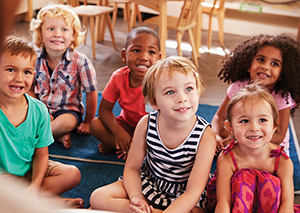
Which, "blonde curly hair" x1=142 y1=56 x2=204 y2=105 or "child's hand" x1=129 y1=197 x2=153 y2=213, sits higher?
"blonde curly hair" x1=142 y1=56 x2=204 y2=105

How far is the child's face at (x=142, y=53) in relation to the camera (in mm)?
1515

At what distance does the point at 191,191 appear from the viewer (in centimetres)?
105

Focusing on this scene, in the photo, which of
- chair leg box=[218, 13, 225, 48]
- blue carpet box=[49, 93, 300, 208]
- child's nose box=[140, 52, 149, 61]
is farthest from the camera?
chair leg box=[218, 13, 225, 48]

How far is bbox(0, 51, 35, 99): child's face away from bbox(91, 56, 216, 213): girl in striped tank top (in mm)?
438

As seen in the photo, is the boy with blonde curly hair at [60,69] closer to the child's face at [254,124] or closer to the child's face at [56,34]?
the child's face at [56,34]

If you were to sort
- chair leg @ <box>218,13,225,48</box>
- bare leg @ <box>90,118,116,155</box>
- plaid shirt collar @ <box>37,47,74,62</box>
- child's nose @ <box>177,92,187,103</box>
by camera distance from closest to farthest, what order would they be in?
child's nose @ <box>177,92,187,103</box> → bare leg @ <box>90,118,116,155</box> → plaid shirt collar @ <box>37,47,74,62</box> → chair leg @ <box>218,13,225,48</box>

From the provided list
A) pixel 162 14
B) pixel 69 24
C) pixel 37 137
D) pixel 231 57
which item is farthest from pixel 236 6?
pixel 37 137

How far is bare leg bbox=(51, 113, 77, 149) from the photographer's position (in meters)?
Result: 1.69

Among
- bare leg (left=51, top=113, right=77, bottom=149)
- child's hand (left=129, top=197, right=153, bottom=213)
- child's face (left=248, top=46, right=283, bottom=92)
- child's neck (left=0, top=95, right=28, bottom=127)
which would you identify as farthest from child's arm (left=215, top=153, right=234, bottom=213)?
bare leg (left=51, top=113, right=77, bottom=149)

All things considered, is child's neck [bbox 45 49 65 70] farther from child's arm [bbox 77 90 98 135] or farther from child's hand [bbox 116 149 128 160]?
child's hand [bbox 116 149 128 160]

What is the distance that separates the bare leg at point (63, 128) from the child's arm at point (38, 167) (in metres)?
0.47

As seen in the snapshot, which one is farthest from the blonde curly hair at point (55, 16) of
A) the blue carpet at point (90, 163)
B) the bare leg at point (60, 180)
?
the bare leg at point (60, 180)

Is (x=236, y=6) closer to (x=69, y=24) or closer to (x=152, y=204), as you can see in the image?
(x=69, y=24)

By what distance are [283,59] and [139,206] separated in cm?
98
